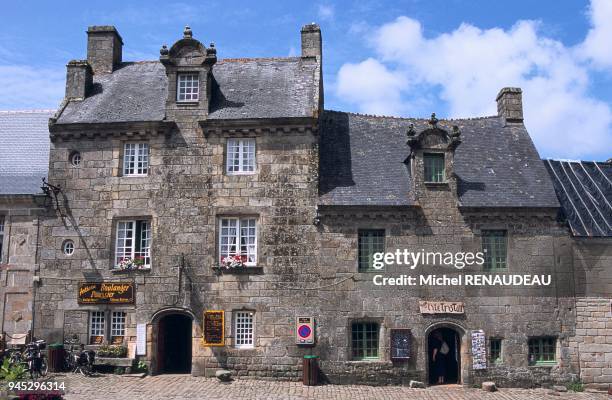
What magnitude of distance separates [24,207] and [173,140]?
543 centimetres

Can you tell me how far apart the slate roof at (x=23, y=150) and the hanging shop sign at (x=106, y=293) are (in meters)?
3.79

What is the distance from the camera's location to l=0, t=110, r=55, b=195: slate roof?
66.2 feet

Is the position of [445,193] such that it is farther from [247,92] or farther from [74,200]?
[74,200]

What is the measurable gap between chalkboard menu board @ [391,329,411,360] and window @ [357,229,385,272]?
6.97ft

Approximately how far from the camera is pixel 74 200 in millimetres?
19469

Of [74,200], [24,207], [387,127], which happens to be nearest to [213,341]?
[74,200]

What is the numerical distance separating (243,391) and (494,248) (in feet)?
29.8

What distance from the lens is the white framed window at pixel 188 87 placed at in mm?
19953

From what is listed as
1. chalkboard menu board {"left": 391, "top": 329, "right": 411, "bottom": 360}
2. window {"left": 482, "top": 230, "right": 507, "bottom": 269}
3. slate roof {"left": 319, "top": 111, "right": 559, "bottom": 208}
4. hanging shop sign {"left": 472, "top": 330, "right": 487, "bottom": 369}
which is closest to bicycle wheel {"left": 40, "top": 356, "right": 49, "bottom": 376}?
slate roof {"left": 319, "top": 111, "right": 559, "bottom": 208}

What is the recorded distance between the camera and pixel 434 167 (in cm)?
1959

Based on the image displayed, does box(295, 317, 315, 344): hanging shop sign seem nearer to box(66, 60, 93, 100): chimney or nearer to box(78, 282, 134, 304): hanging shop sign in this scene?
box(78, 282, 134, 304): hanging shop sign

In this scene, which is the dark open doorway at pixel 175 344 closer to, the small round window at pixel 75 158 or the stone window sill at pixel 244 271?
the stone window sill at pixel 244 271

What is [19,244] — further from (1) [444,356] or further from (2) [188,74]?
(1) [444,356]

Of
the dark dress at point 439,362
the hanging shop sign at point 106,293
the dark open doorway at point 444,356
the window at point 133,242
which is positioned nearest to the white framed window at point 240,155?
the window at point 133,242
